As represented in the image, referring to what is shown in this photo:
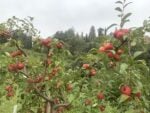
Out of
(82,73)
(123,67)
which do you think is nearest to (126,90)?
(123,67)

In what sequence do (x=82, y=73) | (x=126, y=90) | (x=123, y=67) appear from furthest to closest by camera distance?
1. (x=82, y=73)
2. (x=126, y=90)
3. (x=123, y=67)

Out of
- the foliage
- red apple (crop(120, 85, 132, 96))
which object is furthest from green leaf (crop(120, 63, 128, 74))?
red apple (crop(120, 85, 132, 96))

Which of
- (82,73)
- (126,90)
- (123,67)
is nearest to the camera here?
(123,67)

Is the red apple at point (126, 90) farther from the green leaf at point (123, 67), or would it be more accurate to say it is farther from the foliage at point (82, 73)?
the green leaf at point (123, 67)

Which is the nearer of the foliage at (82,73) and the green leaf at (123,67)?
the green leaf at (123,67)

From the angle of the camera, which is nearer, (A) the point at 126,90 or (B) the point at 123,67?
(B) the point at 123,67

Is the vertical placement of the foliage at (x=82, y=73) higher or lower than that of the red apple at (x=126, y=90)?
higher

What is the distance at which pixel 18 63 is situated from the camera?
192 inches

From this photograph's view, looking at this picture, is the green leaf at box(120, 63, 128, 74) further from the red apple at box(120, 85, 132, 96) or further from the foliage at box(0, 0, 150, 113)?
the red apple at box(120, 85, 132, 96)

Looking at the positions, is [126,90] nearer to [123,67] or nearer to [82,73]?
[123,67]

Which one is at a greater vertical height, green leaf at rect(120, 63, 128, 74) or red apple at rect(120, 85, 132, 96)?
green leaf at rect(120, 63, 128, 74)

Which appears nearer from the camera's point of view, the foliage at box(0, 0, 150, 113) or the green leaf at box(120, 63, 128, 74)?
the green leaf at box(120, 63, 128, 74)

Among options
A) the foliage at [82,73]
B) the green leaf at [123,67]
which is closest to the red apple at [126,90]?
the foliage at [82,73]

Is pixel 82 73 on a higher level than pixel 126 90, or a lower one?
higher
